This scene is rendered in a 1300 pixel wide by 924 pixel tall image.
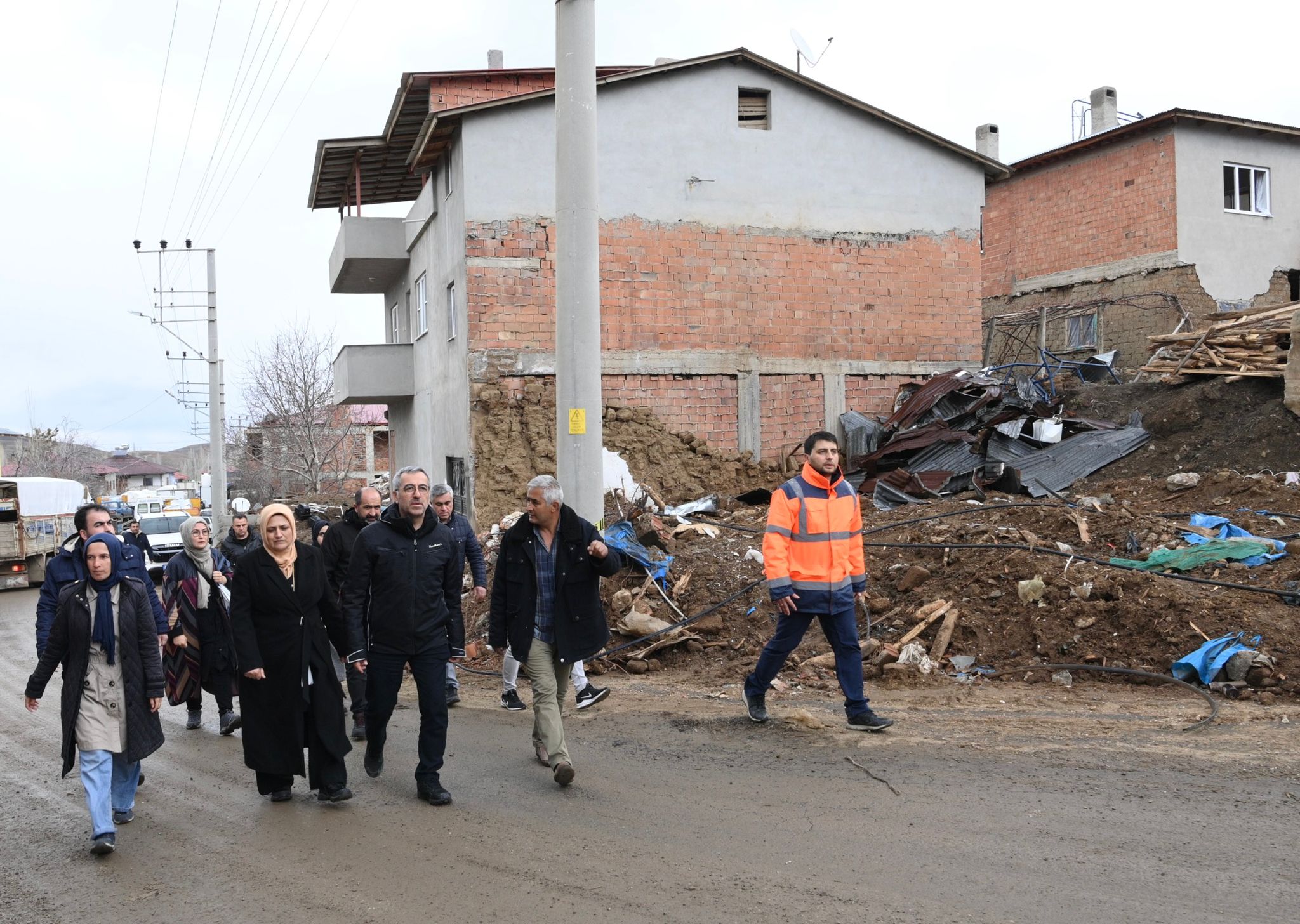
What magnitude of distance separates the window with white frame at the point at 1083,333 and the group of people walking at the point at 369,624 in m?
22.2

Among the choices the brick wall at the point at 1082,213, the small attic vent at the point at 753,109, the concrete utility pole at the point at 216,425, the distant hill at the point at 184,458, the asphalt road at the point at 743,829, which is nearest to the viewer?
the asphalt road at the point at 743,829

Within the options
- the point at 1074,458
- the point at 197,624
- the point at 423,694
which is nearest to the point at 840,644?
the point at 423,694

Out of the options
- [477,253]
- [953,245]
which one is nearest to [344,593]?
[477,253]

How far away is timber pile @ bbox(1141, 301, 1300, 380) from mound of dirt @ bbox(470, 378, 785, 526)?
21.7 feet

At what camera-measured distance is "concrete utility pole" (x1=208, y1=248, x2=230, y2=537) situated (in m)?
32.7

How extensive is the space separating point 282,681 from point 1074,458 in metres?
11.6

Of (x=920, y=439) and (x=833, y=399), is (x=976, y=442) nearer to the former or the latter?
(x=920, y=439)

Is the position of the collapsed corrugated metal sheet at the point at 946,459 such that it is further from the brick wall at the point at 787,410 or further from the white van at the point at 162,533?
the white van at the point at 162,533

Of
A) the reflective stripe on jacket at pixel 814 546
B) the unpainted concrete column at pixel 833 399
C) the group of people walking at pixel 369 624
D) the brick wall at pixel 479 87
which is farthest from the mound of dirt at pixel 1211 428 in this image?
the brick wall at pixel 479 87

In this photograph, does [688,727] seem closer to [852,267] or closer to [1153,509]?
[1153,509]

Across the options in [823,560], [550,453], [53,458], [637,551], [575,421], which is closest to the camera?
[823,560]

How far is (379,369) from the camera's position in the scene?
23203mm

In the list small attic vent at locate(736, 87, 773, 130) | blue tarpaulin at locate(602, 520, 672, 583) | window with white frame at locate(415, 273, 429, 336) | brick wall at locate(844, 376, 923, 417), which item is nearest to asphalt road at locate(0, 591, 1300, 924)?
blue tarpaulin at locate(602, 520, 672, 583)

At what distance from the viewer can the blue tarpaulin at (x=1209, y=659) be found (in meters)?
7.58
